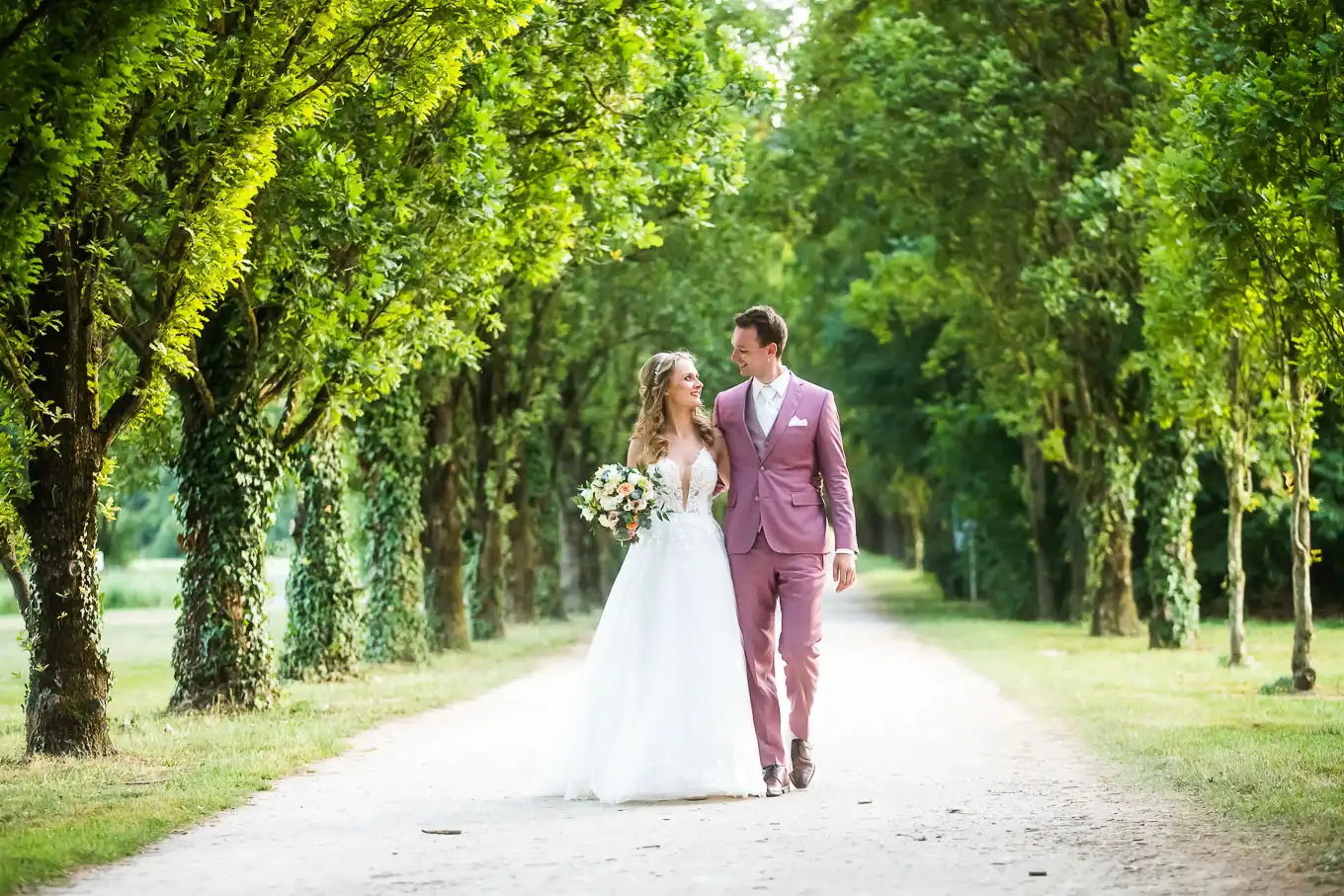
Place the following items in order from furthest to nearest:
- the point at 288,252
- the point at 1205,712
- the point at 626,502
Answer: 1. the point at 1205,712
2. the point at 288,252
3. the point at 626,502

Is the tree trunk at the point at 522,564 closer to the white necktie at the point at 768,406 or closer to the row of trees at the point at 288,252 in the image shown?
the row of trees at the point at 288,252

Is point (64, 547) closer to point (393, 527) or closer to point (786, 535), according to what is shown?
point (786, 535)

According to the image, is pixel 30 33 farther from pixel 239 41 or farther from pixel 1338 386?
pixel 1338 386

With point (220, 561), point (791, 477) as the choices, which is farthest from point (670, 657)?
point (220, 561)

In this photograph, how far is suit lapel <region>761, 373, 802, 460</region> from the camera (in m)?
9.85

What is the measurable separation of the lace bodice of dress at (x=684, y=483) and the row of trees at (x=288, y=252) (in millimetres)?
3535

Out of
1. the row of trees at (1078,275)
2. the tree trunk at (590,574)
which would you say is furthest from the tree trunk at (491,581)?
the tree trunk at (590,574)

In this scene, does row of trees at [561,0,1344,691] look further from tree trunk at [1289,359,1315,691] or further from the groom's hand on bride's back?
the groom's hand on bride's back

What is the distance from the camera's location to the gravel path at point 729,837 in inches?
285

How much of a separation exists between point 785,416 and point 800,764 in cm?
193

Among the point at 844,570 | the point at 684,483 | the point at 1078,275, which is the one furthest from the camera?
the point at 1078,275

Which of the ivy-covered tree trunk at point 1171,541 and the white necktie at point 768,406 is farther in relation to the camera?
the ivy-covered tree trunk at point 1171,541

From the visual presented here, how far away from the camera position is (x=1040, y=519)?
3569 centimetres

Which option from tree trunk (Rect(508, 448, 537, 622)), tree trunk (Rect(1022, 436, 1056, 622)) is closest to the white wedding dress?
tree trunk (Rect(508, 448, 537, 622))
